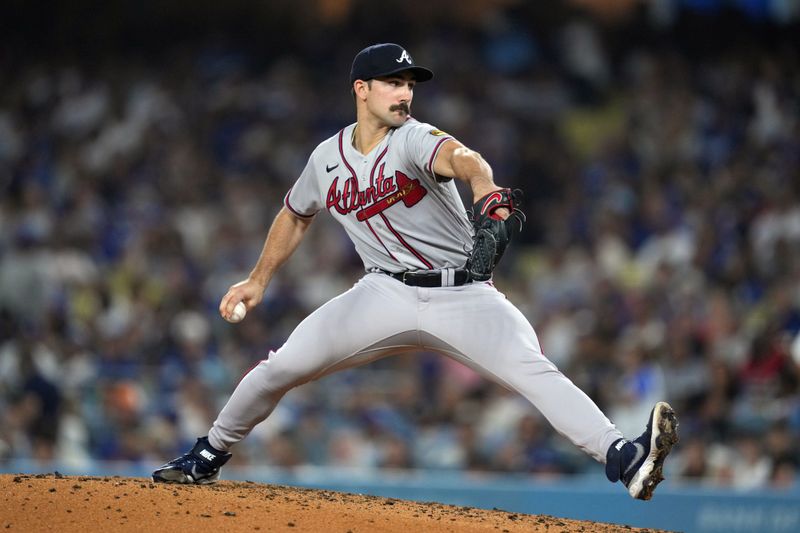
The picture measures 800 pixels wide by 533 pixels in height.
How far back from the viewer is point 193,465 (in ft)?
16.4

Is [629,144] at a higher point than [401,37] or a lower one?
lower

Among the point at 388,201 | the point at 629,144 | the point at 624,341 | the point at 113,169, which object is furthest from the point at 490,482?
the point at 113,169

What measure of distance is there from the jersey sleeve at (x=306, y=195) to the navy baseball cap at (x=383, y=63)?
483mm

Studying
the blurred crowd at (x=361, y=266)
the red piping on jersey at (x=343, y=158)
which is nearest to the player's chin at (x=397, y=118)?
the red piping on jersey at (x=343, y=158)

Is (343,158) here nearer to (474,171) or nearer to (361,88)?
(361,88)

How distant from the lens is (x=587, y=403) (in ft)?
13.8

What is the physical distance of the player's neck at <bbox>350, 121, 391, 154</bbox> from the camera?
4625 mm

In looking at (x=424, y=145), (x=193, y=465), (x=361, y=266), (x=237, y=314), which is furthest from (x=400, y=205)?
(x=361, y=266)

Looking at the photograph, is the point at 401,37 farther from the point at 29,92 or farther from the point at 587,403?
the point at 587,403

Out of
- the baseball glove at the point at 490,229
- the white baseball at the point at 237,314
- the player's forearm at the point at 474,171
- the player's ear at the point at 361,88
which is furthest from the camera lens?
the white baseball at the point at 237,314

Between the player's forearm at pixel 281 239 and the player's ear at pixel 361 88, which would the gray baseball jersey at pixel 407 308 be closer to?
the player's ear at pixel 361 88

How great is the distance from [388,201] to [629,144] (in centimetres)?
799

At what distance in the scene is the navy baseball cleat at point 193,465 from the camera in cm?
497

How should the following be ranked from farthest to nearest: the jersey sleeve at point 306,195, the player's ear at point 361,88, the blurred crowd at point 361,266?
the blurred crowd at point 361,266 < the jersey sleeve at point 306,195 < the player's ear at point 361,88
